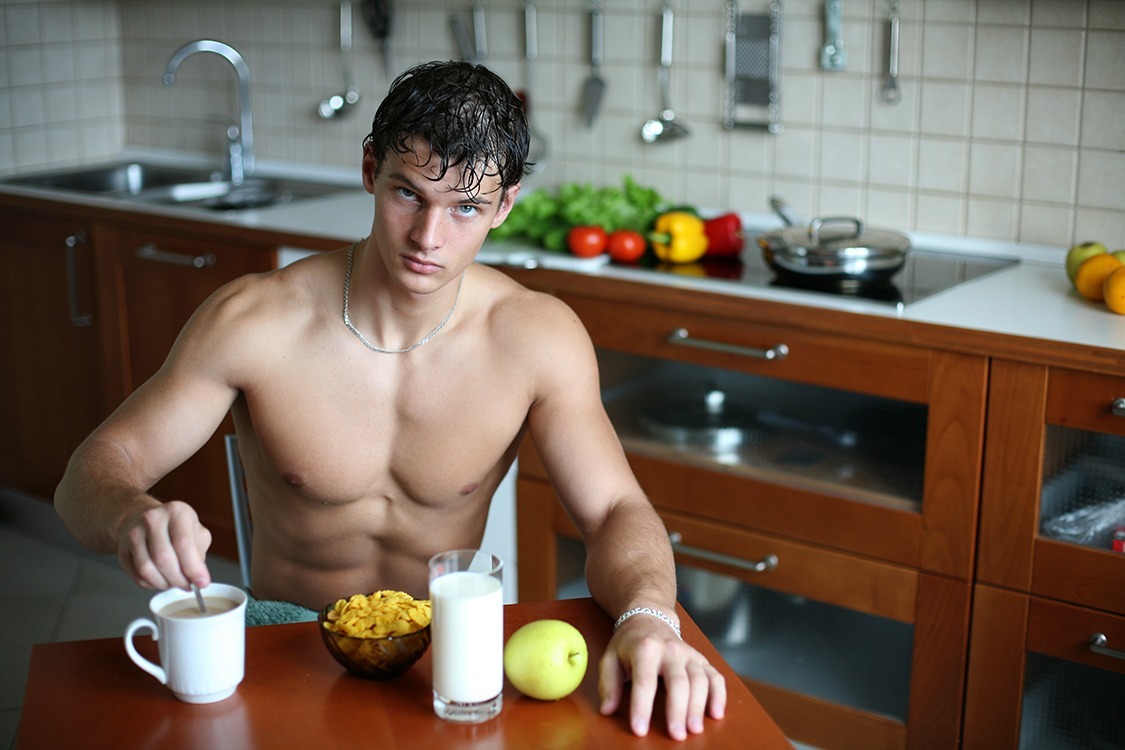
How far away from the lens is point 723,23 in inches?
112

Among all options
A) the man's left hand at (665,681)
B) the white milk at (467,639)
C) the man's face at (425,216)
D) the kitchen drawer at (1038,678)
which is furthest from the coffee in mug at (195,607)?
the kitchen drawer at (1038,678)

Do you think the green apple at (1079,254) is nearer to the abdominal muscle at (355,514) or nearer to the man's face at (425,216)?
the abdominal muscle at (355,514)

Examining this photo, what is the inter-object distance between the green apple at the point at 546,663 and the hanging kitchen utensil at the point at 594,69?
2.08 metres

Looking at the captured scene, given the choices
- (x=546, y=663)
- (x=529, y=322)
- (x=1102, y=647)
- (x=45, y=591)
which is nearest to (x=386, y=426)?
(x=529, y=322)

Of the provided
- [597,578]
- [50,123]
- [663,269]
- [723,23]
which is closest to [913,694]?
[663,269]

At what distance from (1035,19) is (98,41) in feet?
8.64

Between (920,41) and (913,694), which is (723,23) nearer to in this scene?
(920,41)

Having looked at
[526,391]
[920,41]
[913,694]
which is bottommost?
[913,694]

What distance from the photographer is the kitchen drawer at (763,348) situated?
7.12 feet

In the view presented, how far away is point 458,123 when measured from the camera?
144 cm

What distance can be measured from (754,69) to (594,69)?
0.41 m

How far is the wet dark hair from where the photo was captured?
1.43m

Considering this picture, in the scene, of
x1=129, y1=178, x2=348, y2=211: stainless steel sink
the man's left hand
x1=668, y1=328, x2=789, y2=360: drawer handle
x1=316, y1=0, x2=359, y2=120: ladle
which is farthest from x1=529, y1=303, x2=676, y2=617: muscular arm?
x1=316, y1=0, x2=359, y2=120: ladle

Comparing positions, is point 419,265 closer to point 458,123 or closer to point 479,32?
point 458,123
